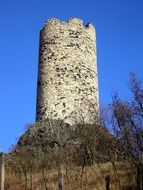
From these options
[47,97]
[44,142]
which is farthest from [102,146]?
[47,97]

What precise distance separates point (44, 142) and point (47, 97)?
285 centimetres

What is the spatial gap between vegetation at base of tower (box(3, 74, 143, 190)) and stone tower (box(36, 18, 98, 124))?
1.07 m

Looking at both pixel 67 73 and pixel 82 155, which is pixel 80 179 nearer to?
pixel 82 155

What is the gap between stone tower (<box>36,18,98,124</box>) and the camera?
2544cm

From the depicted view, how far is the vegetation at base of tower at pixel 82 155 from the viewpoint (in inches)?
602

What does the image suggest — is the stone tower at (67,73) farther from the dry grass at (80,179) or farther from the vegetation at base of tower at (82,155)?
the dry grass at (80,179)

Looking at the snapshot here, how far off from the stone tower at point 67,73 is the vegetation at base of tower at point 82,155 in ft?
3.53

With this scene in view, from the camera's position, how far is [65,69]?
26078 mm

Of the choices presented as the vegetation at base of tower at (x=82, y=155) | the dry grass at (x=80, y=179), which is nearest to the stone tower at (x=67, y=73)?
the vegetation at base of tower at (x=82, y=155)

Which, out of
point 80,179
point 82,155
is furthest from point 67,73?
point 80,179

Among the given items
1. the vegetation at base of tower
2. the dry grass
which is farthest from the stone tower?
the dry grass

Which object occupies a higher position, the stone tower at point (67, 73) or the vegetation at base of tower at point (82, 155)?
the stone tower at point (67, 73)

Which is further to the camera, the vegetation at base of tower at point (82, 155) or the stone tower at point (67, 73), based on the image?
the stone tower at point (67, 73)

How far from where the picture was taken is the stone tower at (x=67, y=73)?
2544cm
